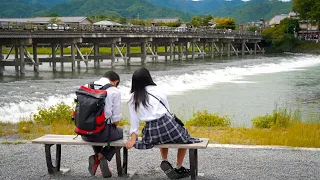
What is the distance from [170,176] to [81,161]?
159 centimetres

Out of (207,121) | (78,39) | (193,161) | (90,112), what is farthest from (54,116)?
(78,39)

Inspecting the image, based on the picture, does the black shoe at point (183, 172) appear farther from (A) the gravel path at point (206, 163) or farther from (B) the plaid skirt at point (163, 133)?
(B) the plaid skirt at point (163, 133)

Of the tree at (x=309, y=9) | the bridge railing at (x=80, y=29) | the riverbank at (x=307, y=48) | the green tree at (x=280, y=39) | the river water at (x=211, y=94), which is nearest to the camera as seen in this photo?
the river water at (x=211, y=94)

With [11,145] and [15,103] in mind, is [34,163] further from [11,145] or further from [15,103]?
[15,103]

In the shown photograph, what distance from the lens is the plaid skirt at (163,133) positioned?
5.48 m

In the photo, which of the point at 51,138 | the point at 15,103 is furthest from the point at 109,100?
the point at 15,103

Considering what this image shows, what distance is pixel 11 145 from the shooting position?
772cm

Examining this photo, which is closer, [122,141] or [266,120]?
[122,141]

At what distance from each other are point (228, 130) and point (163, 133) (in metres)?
4.55

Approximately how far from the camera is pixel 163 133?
18.0 ft

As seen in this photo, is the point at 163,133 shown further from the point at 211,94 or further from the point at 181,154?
the point at 211,94

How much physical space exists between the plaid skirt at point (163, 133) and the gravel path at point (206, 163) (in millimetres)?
566

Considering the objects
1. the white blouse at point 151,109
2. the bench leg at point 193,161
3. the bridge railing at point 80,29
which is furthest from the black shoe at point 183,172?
the bridge railing at point 80,29

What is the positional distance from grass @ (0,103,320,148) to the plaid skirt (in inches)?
108
